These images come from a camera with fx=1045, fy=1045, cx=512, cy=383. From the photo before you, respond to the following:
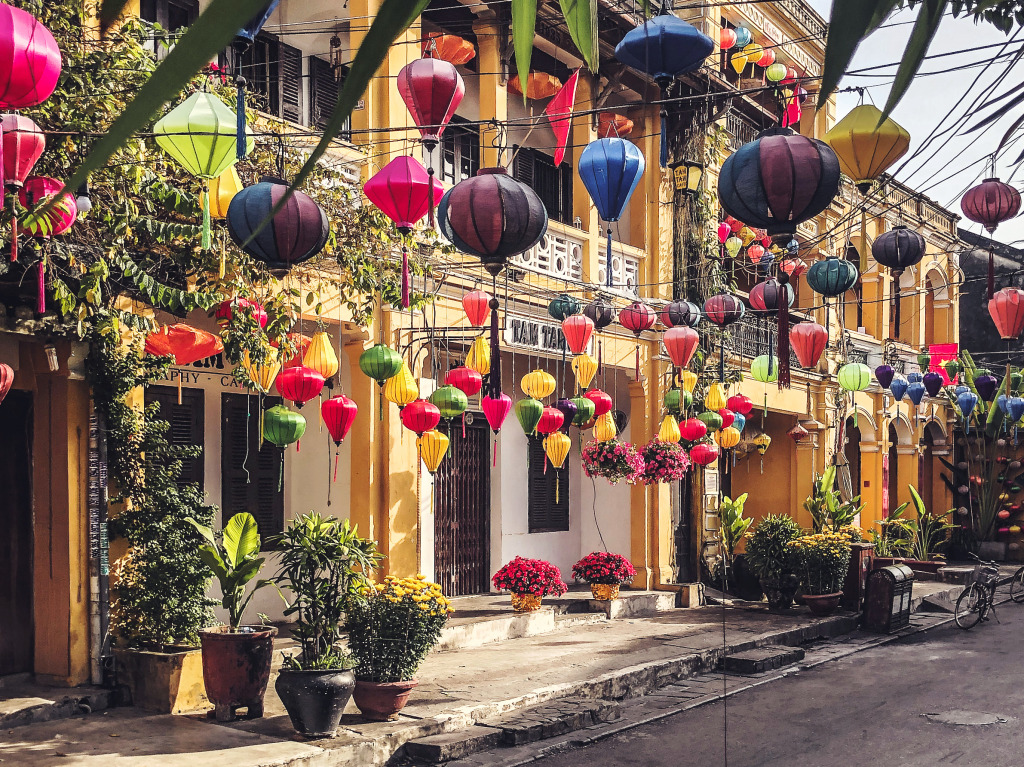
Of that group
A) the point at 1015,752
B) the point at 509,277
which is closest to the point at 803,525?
the point at 509,277

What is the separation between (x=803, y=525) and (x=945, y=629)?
5503 mm

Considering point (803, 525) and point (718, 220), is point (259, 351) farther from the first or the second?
point (803, 525)

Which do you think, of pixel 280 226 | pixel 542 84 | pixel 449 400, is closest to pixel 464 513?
pixel 449 400

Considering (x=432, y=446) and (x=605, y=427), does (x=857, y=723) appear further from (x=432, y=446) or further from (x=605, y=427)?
(x=605, y=427)

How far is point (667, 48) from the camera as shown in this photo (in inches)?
243

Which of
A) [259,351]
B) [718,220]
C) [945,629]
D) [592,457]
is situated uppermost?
[718,220]

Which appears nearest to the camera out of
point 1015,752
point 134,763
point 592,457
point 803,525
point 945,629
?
point 134,763

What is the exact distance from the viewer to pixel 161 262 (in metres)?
8.67

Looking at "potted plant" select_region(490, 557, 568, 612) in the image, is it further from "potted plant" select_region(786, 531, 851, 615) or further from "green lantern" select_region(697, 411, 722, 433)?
"potted plant" select_region(786, 531, 851, 615)

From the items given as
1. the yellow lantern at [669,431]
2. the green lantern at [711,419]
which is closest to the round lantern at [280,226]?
the yellow lantern at [669,431]

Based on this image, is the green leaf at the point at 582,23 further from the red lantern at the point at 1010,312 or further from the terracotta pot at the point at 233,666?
the red lantern at the point at 1010,312

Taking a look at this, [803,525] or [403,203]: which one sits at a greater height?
[403,203]

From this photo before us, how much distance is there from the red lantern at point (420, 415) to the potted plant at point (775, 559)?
25.4ft

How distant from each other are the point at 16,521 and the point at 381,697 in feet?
11.7
